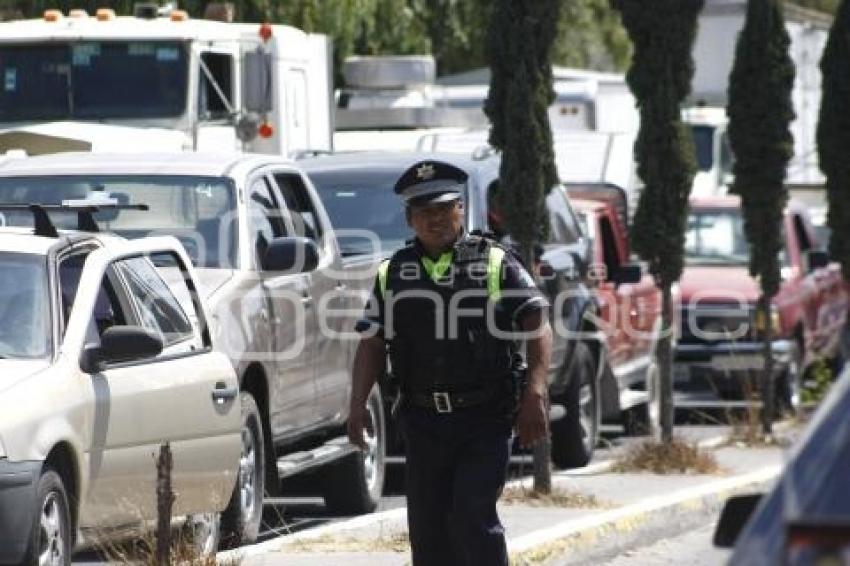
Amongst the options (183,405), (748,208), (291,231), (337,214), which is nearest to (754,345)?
(748,208)

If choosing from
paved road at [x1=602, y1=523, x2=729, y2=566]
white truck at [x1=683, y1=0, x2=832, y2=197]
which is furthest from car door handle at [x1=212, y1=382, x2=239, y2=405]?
white truck at [x1=683, y1=0, x2=832, y2=197]

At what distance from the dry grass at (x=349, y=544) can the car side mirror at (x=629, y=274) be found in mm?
6658

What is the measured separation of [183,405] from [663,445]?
6321mm

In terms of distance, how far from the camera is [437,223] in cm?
860

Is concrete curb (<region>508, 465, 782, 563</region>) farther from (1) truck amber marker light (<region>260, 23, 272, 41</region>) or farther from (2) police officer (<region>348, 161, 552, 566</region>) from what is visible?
(1) truck amber marker light (<region>260, 23, 272, 41</region>)

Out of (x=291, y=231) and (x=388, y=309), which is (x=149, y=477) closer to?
(x=388, y=309)

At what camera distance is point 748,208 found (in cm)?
1828

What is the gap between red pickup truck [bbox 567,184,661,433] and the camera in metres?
17.9

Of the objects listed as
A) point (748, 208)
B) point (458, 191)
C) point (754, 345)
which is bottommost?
point (754, 345)

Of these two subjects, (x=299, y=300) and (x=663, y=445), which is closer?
(x=299, y=300)

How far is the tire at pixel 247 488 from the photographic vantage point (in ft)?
36.8

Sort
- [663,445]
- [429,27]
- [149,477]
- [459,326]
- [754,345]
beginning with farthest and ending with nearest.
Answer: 1. [429,27]
2. [754,345]
3. [663,445]
4. [149,477]
5. [459,326]

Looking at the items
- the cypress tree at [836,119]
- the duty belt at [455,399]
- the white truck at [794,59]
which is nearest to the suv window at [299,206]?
the duty belt at [455,399]

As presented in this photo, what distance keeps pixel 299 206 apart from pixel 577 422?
11.5 feet
